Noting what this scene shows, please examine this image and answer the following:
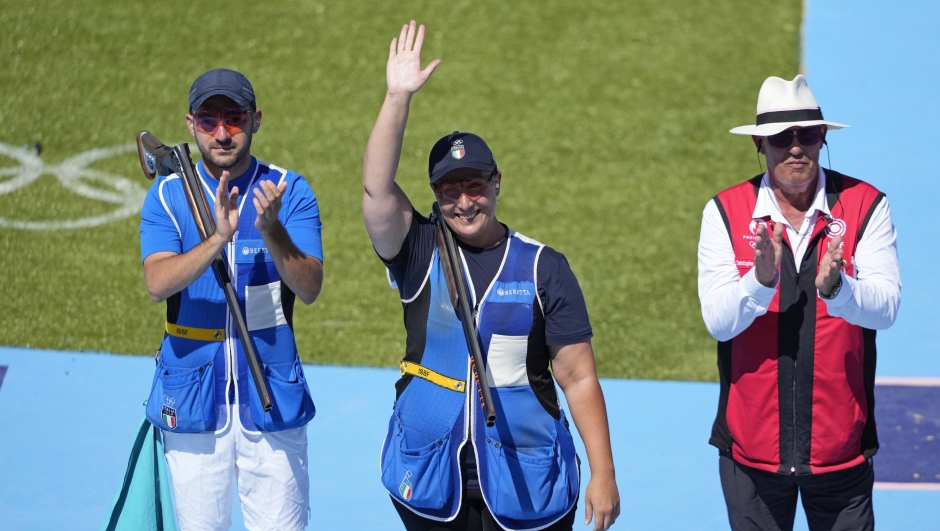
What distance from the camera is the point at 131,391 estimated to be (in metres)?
7.15

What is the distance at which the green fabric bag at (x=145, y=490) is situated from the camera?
448 centimetres

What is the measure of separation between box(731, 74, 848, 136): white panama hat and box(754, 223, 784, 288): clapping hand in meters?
0.43

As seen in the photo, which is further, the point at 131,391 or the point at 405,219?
the point at 131,391

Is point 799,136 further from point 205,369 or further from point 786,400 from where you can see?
point 205,369

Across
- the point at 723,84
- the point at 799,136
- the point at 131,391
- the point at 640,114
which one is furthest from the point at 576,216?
the point at 799,136

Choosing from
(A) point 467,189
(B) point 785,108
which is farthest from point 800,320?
(A) point 467,189

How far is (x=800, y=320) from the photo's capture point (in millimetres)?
3982

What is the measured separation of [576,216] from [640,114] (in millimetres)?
1720

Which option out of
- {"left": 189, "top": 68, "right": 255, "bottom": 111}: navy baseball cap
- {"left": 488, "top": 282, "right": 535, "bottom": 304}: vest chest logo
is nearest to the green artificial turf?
{"left": 189, "top": 68, "right": 255, "bottom": 111}: navy baseball cap

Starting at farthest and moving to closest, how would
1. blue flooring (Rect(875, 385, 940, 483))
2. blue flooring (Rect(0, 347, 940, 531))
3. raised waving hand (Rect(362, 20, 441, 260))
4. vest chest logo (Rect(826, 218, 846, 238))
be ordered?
blue flooring (Rect(875, 385, 940, 483))
blue flooring (Rect(0, 347, 940, 531))
vest chest logo (Rect(826, 218, 846, 238))
raised waving hand (Rect(362, 20, 441, 260))

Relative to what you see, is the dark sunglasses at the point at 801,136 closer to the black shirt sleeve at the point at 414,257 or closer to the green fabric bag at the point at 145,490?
the black shirt sleeve at the point at 414,257

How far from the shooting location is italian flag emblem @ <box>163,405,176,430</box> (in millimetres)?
4223

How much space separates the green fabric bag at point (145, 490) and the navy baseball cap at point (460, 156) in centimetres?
173

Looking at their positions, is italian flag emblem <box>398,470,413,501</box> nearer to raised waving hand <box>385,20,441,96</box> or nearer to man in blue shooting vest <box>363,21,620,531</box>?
man in blue shooting vest <box>363,21,620,531</box>
